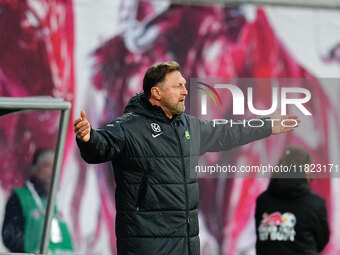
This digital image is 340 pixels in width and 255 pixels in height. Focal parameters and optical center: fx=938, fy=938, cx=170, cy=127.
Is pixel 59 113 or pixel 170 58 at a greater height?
pixel 170 58

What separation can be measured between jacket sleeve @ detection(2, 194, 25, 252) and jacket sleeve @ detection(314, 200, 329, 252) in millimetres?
2045

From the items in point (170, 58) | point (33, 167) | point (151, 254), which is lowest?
point (151, 254)

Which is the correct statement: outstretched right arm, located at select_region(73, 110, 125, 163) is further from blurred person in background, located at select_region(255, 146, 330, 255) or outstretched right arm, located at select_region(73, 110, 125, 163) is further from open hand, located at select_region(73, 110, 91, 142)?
blurred person in background, located at select_region(255, 146, 330, 255)

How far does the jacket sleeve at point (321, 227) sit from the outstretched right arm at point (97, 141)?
1864mm

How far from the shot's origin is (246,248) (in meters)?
8.61

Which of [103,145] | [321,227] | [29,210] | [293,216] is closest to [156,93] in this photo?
[103,145]

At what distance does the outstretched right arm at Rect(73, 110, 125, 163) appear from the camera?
4.28 metres

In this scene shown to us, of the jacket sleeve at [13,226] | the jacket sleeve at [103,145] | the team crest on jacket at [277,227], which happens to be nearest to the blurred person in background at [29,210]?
the jacket sleeve at [13,226]

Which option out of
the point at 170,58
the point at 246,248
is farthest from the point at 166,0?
the point at 246,248

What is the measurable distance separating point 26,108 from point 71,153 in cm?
354

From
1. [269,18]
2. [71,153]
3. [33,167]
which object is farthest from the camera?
[269,18]

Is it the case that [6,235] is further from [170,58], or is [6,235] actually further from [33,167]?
[170,58]

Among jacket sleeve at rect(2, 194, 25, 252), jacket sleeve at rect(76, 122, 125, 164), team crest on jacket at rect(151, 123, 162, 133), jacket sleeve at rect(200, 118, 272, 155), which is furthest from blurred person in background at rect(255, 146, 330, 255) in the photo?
jacket sleeve at rect(2, 194, 25, 252)

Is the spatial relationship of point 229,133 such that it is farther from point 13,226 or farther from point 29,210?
point 13,226
